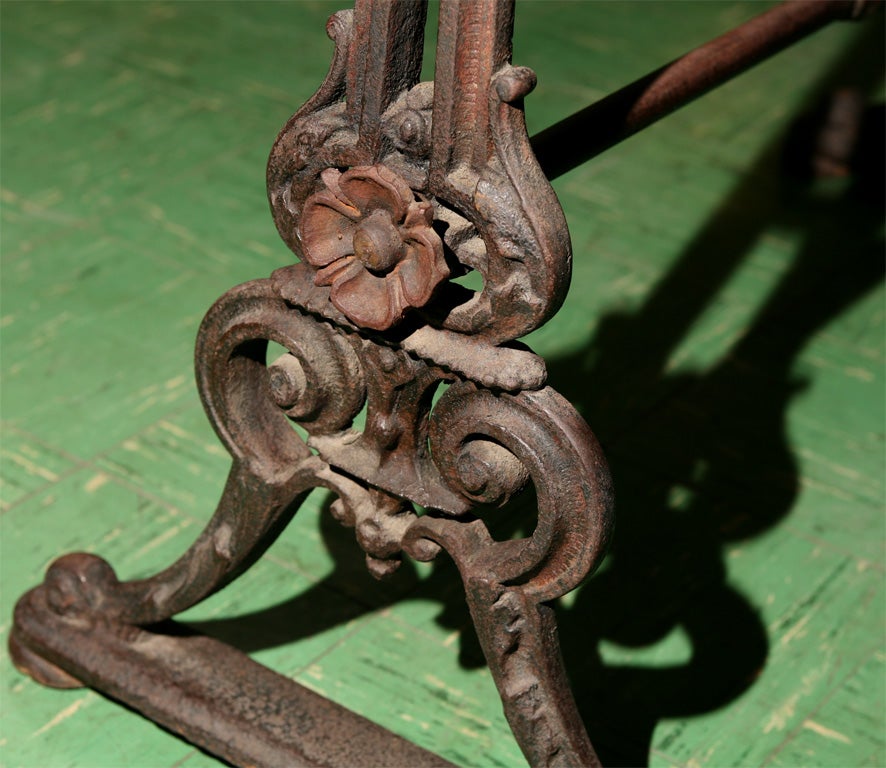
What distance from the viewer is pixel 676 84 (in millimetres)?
1694

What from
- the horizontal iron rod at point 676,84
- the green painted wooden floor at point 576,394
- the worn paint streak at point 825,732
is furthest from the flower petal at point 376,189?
the worn paint streak at point 825,732

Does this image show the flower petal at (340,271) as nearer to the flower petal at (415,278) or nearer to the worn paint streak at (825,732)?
the flower petal at (415,278)

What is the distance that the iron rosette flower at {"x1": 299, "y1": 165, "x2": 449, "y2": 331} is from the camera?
1250 mm

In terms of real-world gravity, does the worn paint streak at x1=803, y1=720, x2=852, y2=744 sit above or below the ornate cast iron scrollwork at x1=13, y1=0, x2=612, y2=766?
below

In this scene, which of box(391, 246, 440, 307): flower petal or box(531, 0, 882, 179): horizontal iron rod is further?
box(531, 0, 882, 179): horizontal iron rod

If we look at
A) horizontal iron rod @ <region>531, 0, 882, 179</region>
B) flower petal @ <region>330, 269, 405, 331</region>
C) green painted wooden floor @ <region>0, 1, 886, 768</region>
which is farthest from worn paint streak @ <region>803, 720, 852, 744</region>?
flower petal @ <region>330, 269, 405, 331</region>

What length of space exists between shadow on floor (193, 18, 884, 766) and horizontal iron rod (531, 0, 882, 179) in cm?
70

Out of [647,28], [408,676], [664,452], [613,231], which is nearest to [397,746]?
[408,676]

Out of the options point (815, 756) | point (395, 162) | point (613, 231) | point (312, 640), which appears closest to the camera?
point (395, 162)

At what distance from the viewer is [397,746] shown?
5.50ft

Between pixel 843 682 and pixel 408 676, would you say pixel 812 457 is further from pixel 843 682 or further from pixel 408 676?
pixel 408 676

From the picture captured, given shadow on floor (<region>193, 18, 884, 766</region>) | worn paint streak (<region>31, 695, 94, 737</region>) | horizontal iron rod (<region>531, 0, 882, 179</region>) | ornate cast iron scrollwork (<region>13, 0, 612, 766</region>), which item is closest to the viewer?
ornate cast iron scrollwork (<region>13, 0, 612, 766</region>)

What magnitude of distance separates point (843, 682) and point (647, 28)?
2.53 metres

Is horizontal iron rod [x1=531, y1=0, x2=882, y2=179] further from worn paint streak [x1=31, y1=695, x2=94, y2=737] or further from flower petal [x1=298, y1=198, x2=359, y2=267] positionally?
worn paint streak [x1=31, y1=695, x2=94, y2=737]
